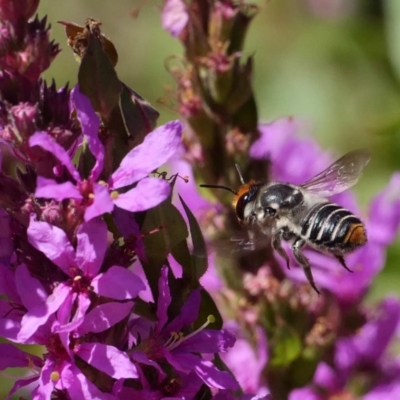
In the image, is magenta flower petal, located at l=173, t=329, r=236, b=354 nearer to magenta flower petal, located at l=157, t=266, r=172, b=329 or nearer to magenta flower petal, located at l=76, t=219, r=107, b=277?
magenta flower petal, located at l=157, t=266, r=172, b=329

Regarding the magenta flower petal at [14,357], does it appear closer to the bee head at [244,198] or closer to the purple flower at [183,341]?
the purple flower at [183,341]

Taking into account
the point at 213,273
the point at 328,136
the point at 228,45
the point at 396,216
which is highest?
the point at 228,45

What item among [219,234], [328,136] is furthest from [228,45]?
[328,136]

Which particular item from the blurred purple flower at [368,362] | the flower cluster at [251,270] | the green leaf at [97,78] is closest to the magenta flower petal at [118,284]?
the green leaf at [97,78]

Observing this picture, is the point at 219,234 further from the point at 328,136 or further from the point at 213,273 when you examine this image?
the point at 328,136

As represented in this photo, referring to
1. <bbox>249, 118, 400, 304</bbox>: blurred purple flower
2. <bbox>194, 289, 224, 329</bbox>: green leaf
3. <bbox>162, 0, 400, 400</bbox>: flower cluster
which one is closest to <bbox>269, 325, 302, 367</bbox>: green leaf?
<bbox>162, 0, 400, 400</bbox>: flower cluster
